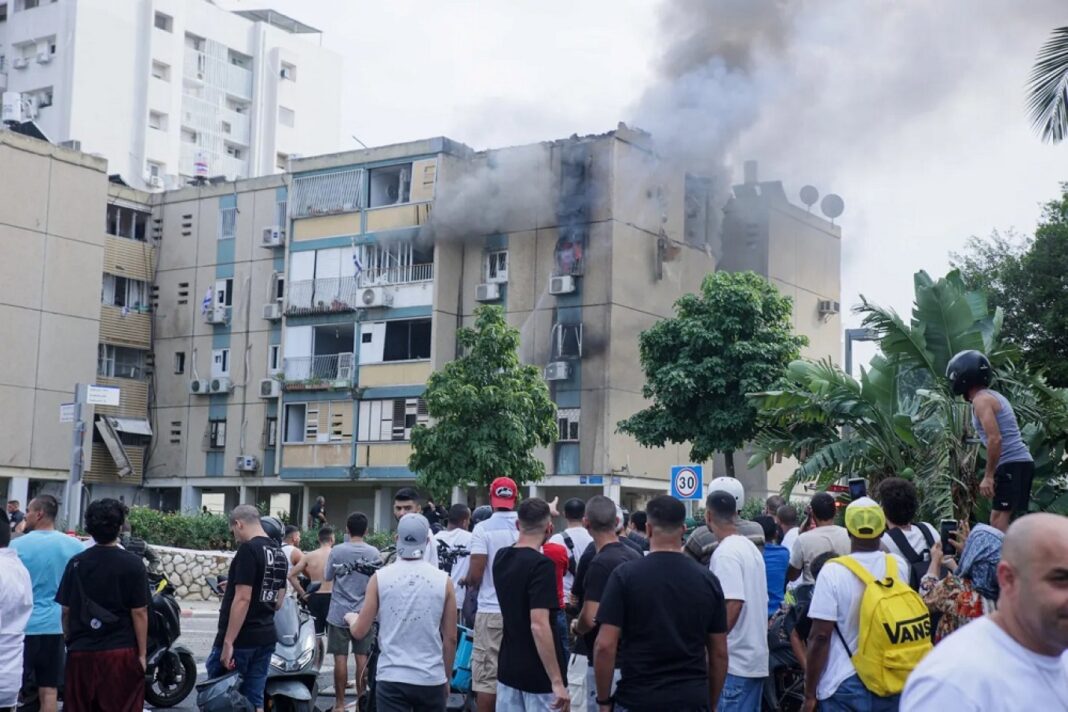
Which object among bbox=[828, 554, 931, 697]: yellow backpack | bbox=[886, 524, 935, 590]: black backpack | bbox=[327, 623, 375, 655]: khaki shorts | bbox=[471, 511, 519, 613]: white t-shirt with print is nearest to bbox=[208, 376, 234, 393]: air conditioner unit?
bbox=[327, 623, 375, 655]: khaki shorts

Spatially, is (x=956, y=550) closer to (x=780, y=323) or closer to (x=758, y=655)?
(x=758, y=655)

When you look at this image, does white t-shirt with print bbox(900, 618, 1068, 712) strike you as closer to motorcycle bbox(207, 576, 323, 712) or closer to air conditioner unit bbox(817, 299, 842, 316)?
motorcycle bbox(207, 576, 323, 712)

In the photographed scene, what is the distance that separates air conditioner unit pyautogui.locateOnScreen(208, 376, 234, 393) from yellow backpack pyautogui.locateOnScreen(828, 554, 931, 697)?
148 feet

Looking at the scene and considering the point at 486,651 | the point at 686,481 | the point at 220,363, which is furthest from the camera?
the point at 220,363

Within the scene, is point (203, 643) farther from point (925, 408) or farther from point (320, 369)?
point (320, 369)

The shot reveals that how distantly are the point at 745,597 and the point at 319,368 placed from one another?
4008 centimetres

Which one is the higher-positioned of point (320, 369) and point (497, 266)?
point (497, 266)

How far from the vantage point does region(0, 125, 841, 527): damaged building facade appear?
42531 millimetres

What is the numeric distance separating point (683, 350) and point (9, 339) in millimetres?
23382

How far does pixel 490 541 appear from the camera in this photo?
393 inches

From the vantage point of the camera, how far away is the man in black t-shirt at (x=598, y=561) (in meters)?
7.86

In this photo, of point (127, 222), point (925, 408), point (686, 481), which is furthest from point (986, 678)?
point (127, 222)

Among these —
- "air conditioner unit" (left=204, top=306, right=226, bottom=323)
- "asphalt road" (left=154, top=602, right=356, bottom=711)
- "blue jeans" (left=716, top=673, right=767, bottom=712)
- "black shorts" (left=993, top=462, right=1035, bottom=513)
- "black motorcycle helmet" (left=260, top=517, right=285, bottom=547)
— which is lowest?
"asphalt road" (left=154, top=602, right=356, bottom=711)

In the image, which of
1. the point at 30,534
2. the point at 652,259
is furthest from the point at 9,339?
the point at 30,534
